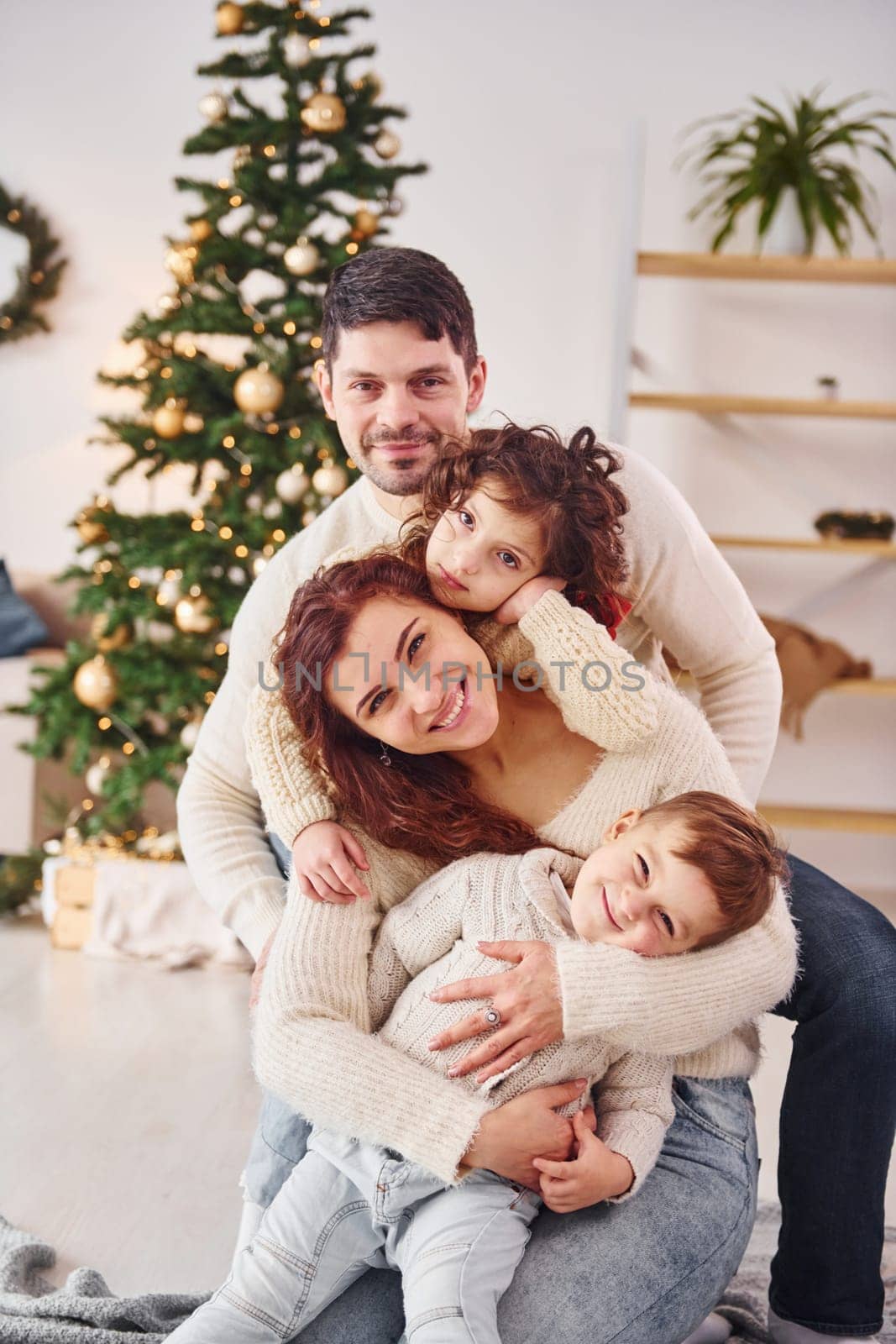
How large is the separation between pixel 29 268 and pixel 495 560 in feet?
12.0

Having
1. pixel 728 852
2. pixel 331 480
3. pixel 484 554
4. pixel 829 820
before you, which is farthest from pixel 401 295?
pixel 829 820

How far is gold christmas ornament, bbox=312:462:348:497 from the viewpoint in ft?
9.71

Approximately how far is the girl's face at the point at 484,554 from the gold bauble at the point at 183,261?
6.47ft

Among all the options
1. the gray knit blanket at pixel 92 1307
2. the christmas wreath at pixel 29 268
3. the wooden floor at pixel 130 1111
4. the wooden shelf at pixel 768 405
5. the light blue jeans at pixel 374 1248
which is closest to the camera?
the light blue jeans at pixel 374 1248

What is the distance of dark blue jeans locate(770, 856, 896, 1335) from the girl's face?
1.92ft

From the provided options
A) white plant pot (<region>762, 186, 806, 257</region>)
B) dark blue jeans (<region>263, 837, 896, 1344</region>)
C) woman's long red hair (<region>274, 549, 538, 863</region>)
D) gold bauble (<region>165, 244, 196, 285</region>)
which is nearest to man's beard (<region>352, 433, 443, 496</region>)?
woman's long red hair (<region>274, 549, 538, 863</region>)

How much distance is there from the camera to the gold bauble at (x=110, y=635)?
3166mm

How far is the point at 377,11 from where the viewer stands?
13.5ft

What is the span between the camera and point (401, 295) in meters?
1.62

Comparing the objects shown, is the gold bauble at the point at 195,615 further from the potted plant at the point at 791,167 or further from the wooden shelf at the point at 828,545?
the potted plant at the point at 791,167

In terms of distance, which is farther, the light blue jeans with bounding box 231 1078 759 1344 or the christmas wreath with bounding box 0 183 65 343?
the christmas wreath with bounding box 0 183 65 343

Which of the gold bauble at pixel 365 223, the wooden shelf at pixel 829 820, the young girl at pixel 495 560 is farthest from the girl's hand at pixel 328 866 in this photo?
the wooden shelf at pixel 829 820

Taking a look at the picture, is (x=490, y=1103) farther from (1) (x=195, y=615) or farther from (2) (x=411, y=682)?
(1) (x=195, y=615)

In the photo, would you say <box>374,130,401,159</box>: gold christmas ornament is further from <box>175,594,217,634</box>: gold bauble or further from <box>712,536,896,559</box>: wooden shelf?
<box>712,536,896,559</box>: wooden shelf
